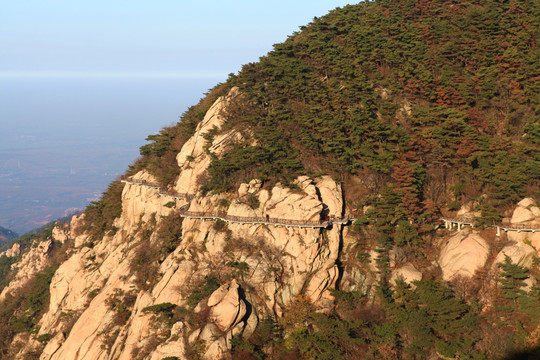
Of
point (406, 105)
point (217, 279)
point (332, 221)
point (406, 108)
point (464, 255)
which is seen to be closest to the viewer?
point (464, 255)

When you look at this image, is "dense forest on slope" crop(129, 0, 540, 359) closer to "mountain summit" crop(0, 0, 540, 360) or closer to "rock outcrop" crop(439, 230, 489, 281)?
"mountain summit" crop(0, 0, 540, 360)

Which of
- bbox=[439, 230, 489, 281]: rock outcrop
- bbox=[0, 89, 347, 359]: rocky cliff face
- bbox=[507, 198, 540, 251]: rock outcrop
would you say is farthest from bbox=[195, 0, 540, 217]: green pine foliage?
bbox=[439, 230, 489, 281]: rock outcrop

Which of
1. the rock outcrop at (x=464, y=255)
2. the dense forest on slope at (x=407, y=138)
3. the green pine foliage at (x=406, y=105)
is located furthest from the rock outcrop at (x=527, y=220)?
the rock outcrop at (x=464, y=255)

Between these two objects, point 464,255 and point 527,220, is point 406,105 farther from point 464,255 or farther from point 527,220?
point 464,255

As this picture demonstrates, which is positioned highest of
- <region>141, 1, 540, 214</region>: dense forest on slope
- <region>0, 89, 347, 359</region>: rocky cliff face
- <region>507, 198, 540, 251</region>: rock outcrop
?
<region>141, 1, 540, 214</region>: dense forest on slope

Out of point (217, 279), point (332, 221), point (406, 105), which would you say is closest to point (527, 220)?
point (332, 221)

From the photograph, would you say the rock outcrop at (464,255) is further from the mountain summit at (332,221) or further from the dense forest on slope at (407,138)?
the dense forest on slope at (407,138)

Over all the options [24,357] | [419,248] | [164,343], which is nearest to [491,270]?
[419,248]

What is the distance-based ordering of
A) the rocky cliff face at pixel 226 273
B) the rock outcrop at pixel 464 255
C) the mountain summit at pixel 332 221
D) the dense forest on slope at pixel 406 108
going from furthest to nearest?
the dense forest on slope at pixel 406 108, the rock outcrop at pixel 464 255, the rocky cliff face at pixel 226 273, the mountain summit at pixel 332 221
